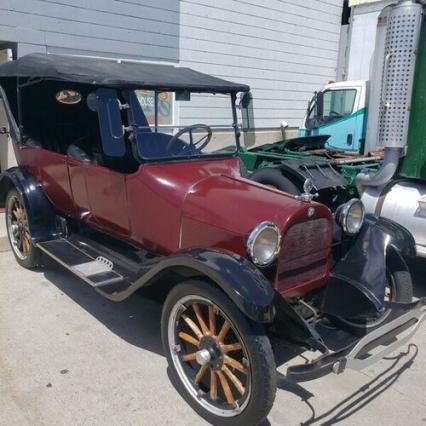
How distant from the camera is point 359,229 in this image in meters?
3.37

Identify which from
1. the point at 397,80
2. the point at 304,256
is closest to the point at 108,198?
the point at 304,256

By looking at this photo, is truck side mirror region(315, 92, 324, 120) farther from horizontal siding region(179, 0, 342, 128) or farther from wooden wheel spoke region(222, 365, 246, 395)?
wooden wheel spoke region(222, 365, 246, 395)

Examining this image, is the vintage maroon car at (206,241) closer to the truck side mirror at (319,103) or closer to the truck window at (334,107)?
the truck side mirror at (319,103)

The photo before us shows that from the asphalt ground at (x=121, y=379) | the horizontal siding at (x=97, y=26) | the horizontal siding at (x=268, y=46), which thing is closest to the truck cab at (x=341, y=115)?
the horizontal siding at (x=268, y=46)

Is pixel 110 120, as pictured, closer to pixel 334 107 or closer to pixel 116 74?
pixel 116 74

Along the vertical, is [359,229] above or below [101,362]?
above

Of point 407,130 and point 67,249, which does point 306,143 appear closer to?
point 407,130

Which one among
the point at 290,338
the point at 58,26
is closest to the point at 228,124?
the point at 290,338

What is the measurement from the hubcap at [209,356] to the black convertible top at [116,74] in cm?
156

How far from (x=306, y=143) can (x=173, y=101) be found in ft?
11.0

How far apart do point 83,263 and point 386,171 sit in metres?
2.99

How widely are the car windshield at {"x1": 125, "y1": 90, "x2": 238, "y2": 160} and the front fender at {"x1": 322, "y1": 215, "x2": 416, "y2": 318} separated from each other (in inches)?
48.9

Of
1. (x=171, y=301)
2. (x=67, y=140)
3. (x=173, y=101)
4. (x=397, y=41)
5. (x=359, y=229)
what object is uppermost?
(x=397, y=41)

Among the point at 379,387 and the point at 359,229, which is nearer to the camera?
the point at 379,387
